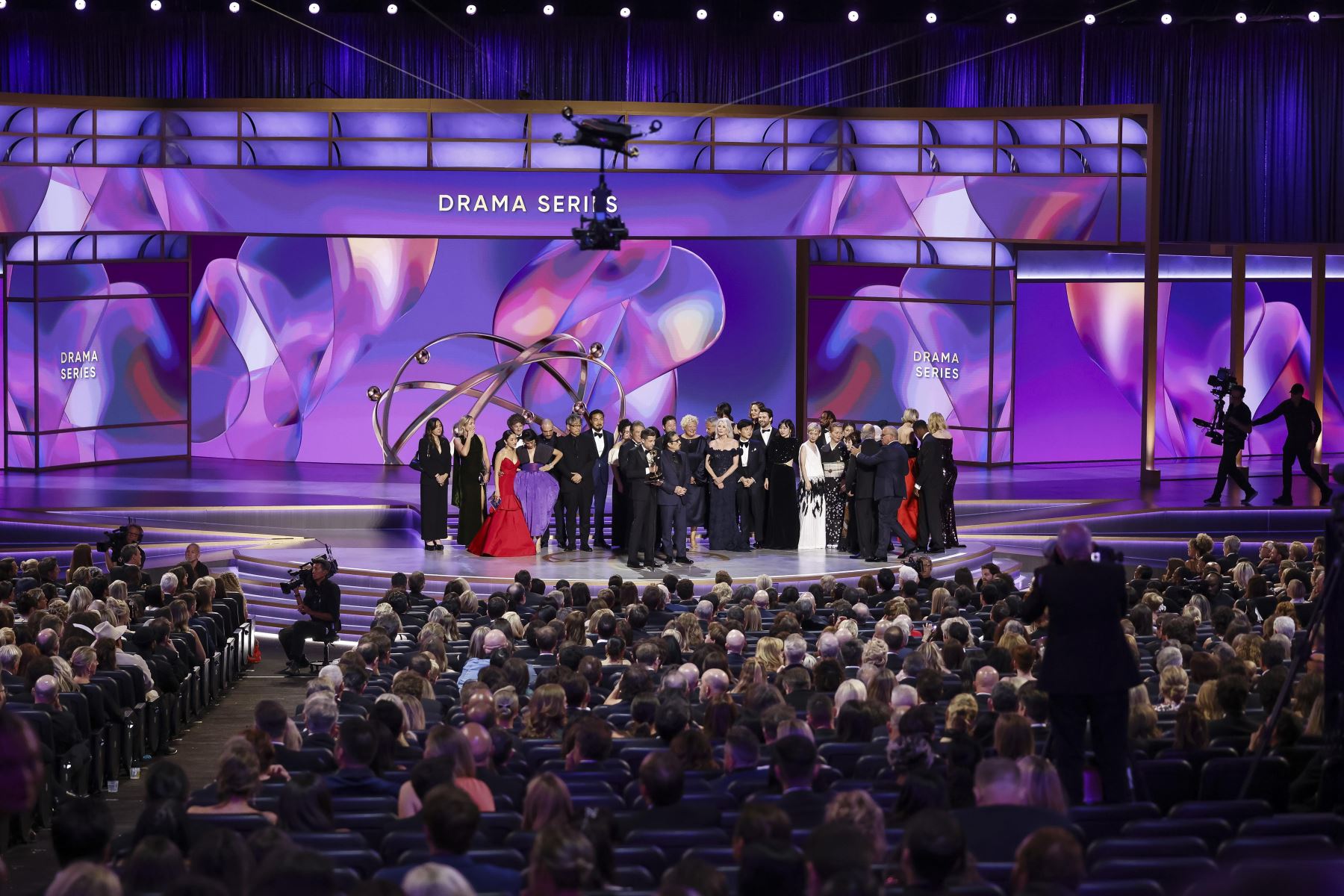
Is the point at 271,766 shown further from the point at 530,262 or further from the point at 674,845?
the point at 530,262

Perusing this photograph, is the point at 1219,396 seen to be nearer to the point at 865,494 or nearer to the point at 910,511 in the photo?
the point at 910,511

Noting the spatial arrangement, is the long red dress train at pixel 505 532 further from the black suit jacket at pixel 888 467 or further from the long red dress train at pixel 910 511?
the long red dress train at pixel 910 511

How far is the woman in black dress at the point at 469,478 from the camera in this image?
1633 cm

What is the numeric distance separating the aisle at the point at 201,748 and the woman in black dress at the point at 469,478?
2.33m

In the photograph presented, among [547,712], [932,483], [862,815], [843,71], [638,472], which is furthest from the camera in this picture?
[843,71]

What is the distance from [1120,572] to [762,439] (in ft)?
31.4

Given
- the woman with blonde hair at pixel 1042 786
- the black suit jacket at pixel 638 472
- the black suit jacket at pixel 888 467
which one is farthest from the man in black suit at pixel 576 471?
the woman with blonde hair at pixel 1042 786

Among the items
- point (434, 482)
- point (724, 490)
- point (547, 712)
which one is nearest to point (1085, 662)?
point (547, 712)

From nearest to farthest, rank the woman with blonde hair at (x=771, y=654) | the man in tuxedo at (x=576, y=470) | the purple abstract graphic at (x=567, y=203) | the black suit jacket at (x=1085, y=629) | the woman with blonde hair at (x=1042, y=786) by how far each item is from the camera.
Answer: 1. the woman with blonde hair at (x=1042, y=786)
2. the black suit jacket at (x=1085, y=629)
3. the woman with blonde hair at (x=771, y=654)
4. the man in tuxedo at (x=576, y=470)
5. the purple abstract graphic at (x=567, y=203)

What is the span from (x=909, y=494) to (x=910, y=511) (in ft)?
0.62

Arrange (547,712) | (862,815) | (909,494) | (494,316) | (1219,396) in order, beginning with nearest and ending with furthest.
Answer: (862,815) < (547,712) < (909,494) < (1219,396) < (494,316)

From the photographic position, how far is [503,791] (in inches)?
255

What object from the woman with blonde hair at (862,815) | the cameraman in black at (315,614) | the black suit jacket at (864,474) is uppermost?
the black suit jacket at (864,474)

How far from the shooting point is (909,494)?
1596 cm
